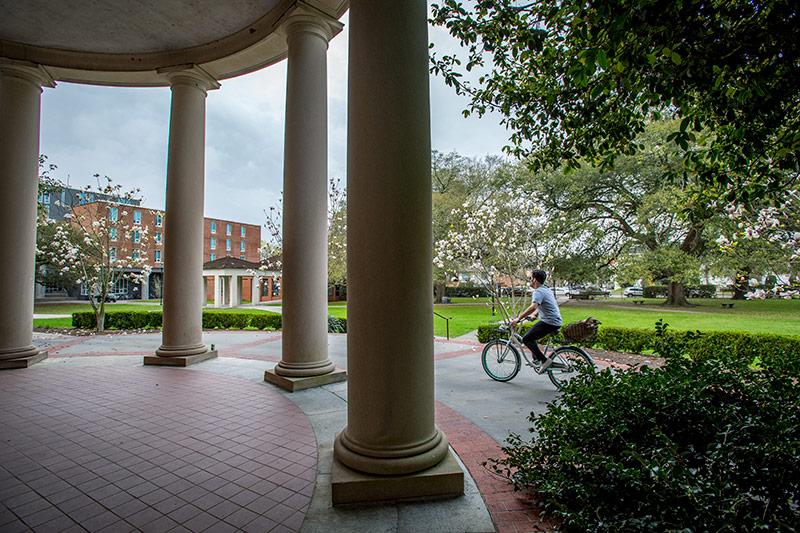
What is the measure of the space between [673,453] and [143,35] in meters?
10.2

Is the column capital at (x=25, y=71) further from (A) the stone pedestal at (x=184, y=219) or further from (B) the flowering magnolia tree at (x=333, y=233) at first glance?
(B) the flowering magnolia tree at (x=333, y=233)

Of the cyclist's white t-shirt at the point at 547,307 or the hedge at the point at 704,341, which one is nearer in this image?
the cyclist's white t-shirt at the point at 547,307

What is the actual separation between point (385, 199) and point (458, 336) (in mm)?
12977

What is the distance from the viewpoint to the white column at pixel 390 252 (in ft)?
9.59

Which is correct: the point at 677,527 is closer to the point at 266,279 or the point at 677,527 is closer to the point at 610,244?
the point at 610,244

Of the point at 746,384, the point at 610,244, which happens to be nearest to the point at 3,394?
the point at 746,384

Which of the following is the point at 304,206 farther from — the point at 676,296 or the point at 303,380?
the point at 676,296

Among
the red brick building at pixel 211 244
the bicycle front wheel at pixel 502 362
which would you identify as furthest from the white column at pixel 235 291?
the bicycle front wheel at pixel 502 362

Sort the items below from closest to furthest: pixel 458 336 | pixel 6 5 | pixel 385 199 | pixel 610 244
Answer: pixel 385 199
pixel 6 5
pixel 458 336
pixel 610 244

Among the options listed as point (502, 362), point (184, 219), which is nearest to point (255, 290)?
point (184, 219)

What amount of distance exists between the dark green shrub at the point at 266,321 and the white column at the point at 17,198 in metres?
8.80

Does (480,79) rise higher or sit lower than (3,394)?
higher

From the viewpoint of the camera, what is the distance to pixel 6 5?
6812mm

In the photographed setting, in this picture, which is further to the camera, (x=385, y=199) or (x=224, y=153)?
(x=224, y=153)
